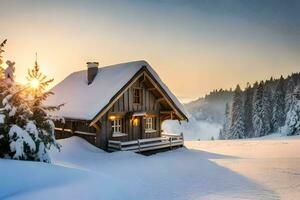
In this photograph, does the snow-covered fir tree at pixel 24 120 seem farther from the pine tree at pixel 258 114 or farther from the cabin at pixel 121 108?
the pine tree at pixel 258 114

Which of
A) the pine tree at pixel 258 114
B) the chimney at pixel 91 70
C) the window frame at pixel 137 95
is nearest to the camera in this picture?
the window frame at pixel 137 95

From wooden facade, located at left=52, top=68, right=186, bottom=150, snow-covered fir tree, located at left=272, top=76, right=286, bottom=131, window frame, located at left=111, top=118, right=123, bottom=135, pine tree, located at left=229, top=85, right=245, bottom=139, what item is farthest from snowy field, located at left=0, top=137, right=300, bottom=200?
snow-covered fir tree, located at left=272, top=76, right=286, bottom=131

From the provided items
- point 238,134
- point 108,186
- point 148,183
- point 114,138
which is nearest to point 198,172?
point 148,183

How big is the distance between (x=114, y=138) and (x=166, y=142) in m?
4.85

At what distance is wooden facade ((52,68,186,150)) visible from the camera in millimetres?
24348

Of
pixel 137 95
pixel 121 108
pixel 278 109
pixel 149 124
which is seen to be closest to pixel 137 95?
pixel 137 95

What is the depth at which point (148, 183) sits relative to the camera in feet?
A: 47.4

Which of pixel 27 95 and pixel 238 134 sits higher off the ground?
pixel 27 95

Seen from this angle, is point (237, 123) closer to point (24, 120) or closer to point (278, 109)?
point (278, 109)

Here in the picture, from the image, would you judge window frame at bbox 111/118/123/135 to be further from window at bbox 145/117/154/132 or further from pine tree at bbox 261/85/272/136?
pine tree at bbox 261/85/272/136

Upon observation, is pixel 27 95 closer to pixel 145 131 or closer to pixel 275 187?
pixel 275 187

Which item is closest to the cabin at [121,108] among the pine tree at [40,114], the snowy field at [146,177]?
the snowy field at [146,177]

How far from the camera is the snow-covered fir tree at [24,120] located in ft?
43.2

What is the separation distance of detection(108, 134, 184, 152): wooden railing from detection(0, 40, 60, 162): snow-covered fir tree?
8.65 metres
